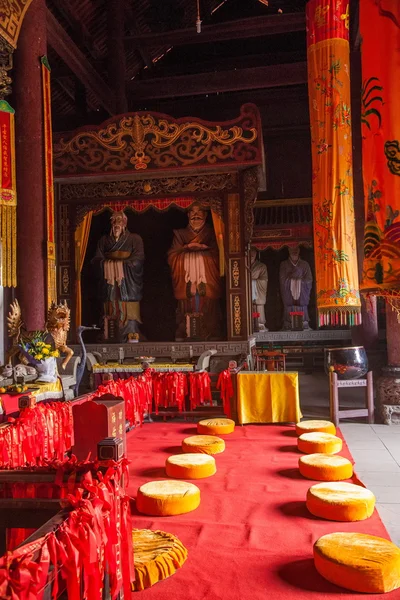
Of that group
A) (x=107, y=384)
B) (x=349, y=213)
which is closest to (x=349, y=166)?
(x=349, y=213)

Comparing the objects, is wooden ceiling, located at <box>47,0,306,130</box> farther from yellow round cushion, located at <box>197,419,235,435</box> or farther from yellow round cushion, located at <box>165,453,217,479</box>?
yellow round cushion, located at <box>165,453,217,479</box>

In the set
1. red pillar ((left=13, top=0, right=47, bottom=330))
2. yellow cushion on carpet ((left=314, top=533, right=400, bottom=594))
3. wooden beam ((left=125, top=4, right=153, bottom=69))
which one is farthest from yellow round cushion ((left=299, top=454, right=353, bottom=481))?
wooden beam ((left=125, top=4, right=153, bottom=69))

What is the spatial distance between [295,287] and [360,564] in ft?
32.9

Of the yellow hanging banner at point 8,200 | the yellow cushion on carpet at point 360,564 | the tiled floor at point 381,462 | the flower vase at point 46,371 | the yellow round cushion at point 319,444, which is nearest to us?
the yellow cushion on carpet at point 360,564

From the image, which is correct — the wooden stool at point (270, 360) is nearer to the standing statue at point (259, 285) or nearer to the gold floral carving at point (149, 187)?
the gold floral carving at point (149, 187)

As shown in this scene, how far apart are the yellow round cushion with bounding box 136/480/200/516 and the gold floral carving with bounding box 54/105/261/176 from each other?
16.9ft

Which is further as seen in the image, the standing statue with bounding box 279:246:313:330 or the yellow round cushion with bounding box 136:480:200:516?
the standing statue with bounding box 279:246:313:330

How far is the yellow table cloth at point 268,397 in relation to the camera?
5703mm

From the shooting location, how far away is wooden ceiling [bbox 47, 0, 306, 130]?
957 centimetres

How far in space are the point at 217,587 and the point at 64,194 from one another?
684 centimetres

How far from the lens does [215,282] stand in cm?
818

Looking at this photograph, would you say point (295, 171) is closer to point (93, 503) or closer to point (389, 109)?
point (389, 109)

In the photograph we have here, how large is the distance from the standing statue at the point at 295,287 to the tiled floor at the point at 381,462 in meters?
6.07

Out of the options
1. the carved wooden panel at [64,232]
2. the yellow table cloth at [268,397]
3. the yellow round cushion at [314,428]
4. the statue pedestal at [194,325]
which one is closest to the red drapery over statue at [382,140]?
the yellow round cushion at [314,428]
